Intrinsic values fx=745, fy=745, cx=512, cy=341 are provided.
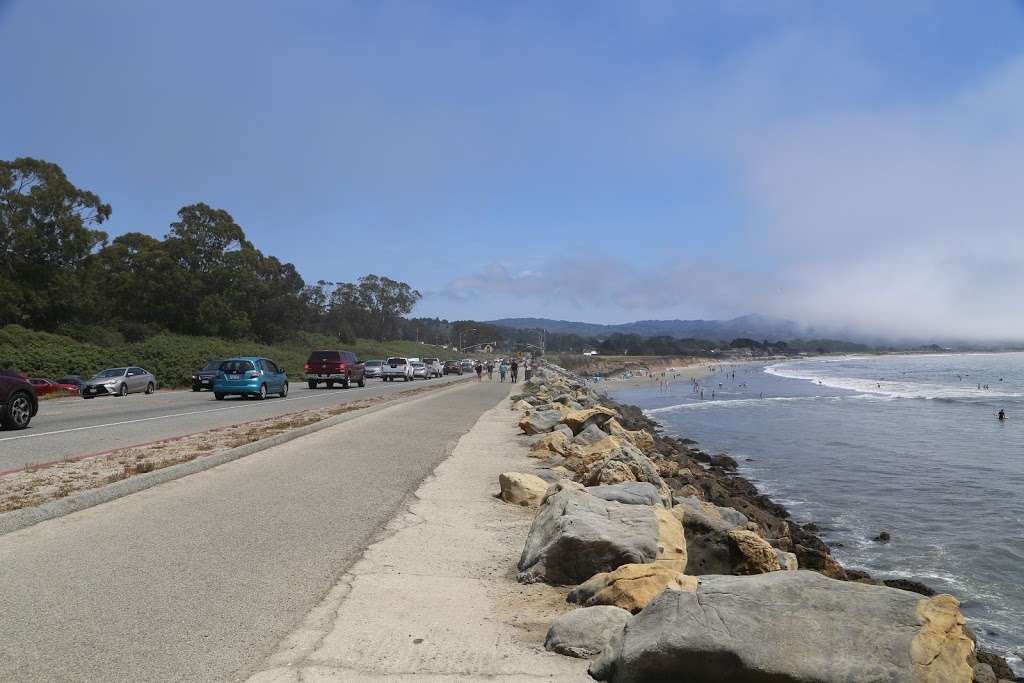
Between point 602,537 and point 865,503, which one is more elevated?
point 602,537

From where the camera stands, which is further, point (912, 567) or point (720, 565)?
point (912, 567)

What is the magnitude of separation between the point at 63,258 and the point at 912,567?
163ft

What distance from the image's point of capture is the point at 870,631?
152 inches

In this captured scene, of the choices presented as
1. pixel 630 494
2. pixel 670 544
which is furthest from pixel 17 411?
pixel 670 544

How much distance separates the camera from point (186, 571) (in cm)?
579

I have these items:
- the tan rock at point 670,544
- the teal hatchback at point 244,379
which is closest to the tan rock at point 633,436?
the tan rock at point 670,544

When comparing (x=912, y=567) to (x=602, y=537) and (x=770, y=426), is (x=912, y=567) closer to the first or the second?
(x=602, y=537)

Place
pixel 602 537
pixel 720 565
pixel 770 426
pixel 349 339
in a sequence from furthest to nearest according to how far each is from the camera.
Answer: pixel 349 339 < pixel 770 426 < pixel 720 565 < pixel 602 537

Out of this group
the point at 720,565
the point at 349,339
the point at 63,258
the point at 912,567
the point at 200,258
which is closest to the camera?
the point at 720,565

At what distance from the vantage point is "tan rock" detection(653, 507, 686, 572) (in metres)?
6.10

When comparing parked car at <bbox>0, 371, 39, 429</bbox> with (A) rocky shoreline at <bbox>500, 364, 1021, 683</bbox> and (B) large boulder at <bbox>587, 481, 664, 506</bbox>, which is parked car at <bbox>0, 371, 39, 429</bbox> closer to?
(B) large boulder at <bbox>587, 481, 664, 506</bbox>

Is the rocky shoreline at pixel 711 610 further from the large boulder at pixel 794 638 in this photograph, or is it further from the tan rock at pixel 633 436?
the tan rock at pixel 633 436

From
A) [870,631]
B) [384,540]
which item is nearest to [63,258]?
[384,540]

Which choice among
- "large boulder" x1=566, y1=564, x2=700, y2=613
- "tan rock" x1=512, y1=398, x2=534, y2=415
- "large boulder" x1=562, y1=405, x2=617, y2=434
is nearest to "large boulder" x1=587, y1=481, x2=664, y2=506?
"large boulder" x1=566, y1=564, x2=700, y2=613
